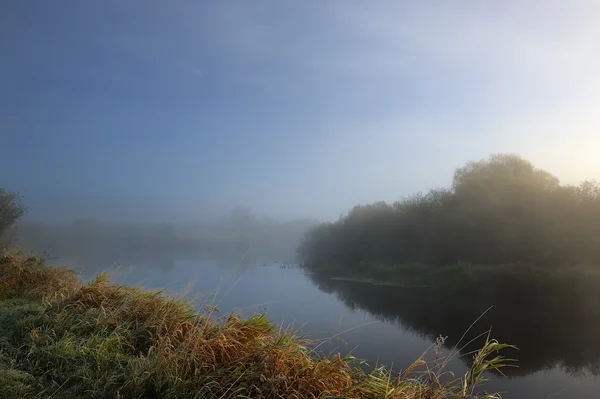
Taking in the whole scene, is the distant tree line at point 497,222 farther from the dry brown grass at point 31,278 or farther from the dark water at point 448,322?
the dry brown grass at point 31,278

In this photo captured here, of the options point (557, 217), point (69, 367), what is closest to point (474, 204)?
point (557, 217)

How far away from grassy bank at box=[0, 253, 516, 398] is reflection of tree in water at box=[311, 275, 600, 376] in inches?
653

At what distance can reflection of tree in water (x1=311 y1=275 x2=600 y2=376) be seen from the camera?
64.6 feet

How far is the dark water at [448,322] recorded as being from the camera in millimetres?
14883

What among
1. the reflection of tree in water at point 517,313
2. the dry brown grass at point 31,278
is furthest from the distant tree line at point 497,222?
the dry brown grass at point 31,278

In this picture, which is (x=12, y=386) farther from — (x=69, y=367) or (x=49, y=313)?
(x=49, y=313)

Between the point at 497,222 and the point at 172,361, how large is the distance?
1614 inches

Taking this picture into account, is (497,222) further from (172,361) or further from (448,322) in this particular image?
(172,361)

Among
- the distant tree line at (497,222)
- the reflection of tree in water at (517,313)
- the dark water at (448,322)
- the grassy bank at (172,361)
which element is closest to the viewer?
the grassy bank at (172,361)

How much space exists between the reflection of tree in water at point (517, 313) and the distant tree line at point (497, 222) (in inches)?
115

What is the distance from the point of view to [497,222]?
39.4 m

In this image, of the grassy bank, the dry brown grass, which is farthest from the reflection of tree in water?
the dry brown grass

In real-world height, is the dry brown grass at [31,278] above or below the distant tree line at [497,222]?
below

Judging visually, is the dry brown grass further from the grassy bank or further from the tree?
the tree
